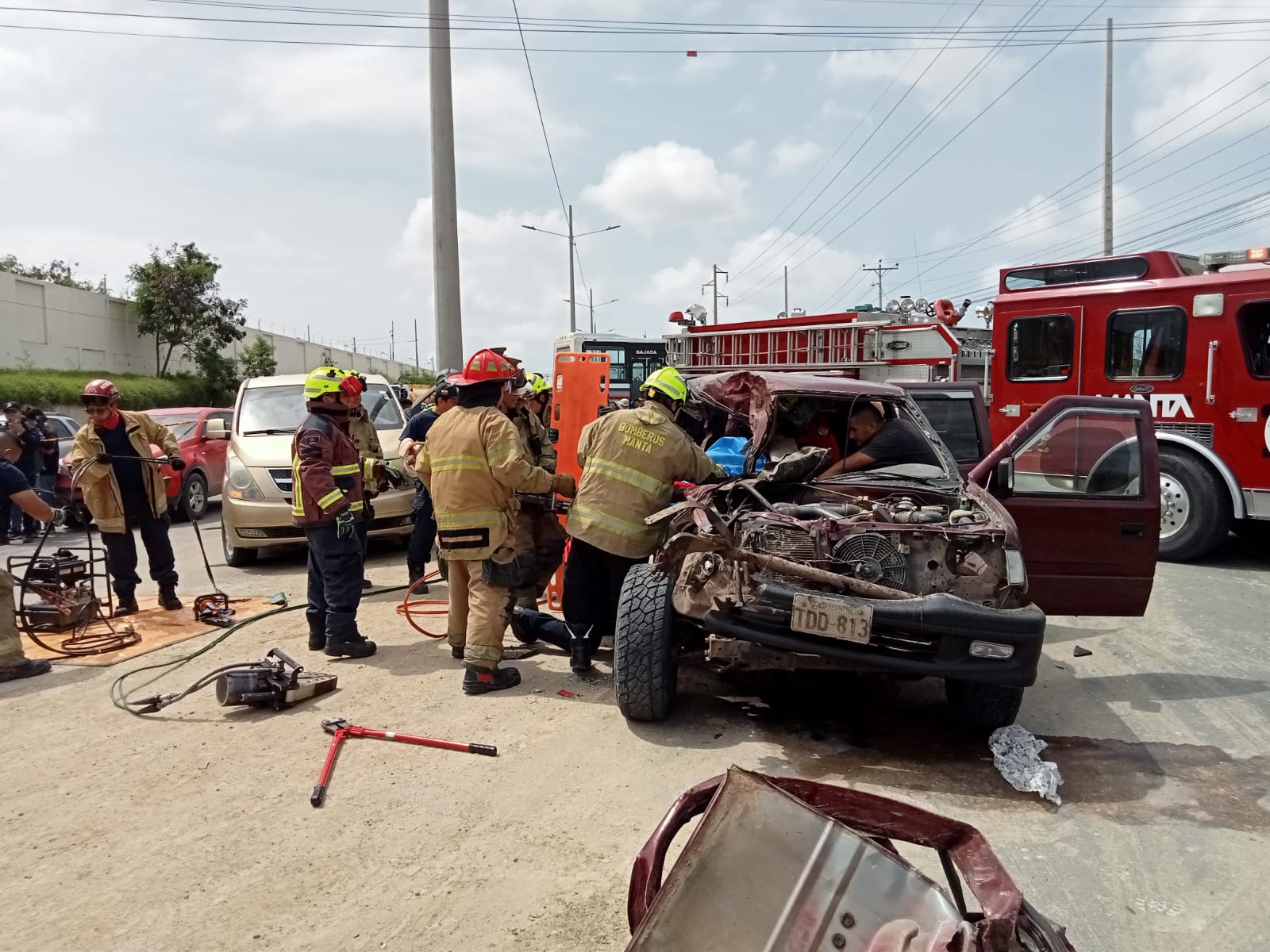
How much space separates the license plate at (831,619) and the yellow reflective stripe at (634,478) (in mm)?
1317

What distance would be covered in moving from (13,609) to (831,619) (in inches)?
188

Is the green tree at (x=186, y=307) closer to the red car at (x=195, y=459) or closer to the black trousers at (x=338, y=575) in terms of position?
the red car at (x=195, y=459)

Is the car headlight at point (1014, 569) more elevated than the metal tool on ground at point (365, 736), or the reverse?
the car headlight at point (1014, 569)

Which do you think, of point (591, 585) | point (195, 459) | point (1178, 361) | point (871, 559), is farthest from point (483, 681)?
point (195, 459)

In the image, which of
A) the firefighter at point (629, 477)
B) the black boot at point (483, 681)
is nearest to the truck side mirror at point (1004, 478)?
the firefighter at point (629, 477)

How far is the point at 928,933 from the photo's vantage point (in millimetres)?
1943

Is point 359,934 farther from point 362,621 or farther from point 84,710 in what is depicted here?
point 362,621

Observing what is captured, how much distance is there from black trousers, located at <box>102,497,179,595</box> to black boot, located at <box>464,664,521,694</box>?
324 centimetres

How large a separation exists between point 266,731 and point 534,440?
9.01 ft

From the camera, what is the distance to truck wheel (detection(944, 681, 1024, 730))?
157 inches

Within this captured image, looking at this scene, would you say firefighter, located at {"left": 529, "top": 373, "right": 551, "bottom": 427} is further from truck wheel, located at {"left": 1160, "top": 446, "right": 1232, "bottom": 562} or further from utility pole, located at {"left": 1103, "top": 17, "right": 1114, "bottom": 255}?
utility pole, located at {"left": 1103, "top": 17, "right": 1114, "bottom": 255}

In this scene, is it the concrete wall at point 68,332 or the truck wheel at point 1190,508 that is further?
the concrete wall at point 68,332

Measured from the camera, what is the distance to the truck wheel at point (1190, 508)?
306 inches

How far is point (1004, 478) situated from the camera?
15.4 ft
